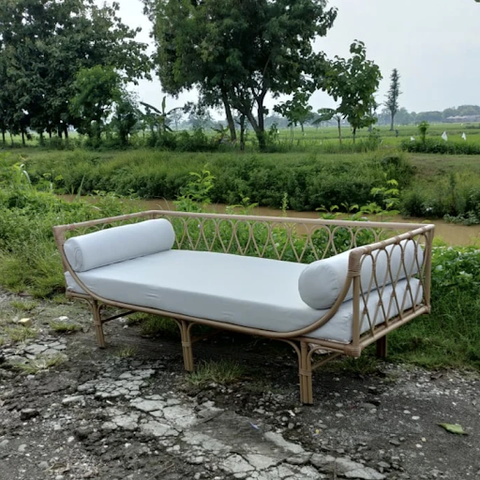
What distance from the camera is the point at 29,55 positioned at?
1014 inches

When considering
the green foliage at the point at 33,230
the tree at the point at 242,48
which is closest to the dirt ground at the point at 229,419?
the green foliage at the point at 33,230

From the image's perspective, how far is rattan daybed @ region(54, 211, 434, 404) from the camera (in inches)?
105

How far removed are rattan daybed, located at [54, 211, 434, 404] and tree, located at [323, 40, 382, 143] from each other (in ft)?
46.2

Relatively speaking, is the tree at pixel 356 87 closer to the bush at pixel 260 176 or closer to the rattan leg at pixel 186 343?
Result: the bush at pixel 260 176

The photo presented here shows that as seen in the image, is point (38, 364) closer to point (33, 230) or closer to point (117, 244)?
point (117, 244)

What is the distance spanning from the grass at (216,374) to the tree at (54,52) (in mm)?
22119

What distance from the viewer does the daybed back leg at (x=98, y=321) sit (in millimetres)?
3754

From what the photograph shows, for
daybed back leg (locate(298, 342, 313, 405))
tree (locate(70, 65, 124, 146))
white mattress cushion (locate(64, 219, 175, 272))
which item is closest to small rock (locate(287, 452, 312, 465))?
daybed back leg (locate(298, 342, 313, 405))

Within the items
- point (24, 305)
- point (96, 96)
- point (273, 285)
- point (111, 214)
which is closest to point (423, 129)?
point (111, 214)

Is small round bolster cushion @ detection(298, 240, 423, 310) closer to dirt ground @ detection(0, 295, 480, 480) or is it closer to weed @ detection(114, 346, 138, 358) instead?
dirt ground @ detection(0, 295, 480, 480)

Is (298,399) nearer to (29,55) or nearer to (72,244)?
(72,244)

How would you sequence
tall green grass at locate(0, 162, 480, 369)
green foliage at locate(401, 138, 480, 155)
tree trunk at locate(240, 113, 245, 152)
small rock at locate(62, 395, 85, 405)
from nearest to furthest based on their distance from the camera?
small rock at locate(62, 395, 85, 405), tall green grass at locate(0, 162, 480, 369), green foliage at locate(401, 138, 480, 155), tree trunk at locate(240, 113, 245, 152)

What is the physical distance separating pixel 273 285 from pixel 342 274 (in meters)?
0.61

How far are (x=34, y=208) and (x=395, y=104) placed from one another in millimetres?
26359
